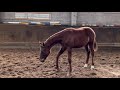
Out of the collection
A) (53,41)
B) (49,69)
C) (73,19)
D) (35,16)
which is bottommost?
(49,69)

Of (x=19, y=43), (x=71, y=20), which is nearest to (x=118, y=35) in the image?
(x=71, y=20)

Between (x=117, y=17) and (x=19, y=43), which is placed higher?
(x=117, y=17)

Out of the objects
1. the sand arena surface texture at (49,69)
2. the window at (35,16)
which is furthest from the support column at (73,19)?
the sand arena surface texture at (49,69)

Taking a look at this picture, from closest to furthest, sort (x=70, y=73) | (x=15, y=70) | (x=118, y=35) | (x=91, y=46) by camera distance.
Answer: (x=70, y=73) < (x=15, y=70) < (x=91, y=46) < (x=118, y=35)

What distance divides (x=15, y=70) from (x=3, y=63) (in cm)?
114

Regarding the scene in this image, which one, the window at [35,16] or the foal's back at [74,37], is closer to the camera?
the foal's back at [74,37]

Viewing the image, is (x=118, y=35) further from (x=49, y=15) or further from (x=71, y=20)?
(x=49, y=15)

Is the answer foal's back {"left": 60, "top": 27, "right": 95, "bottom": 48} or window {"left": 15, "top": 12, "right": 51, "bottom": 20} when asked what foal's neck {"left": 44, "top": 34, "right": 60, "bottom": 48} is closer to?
foal's back {"left": 60, "top": 27, "right": 95, "bottom": 48}

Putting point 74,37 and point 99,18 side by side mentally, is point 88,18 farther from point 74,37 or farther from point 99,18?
point 74,37

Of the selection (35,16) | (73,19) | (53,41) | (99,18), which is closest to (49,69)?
(53,41)

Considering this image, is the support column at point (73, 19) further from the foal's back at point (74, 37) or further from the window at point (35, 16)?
the foal's back at point (74, 37)

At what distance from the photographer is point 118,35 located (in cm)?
1118

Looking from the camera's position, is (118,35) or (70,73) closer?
(70,73)

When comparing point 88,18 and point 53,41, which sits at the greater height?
point 88,18
